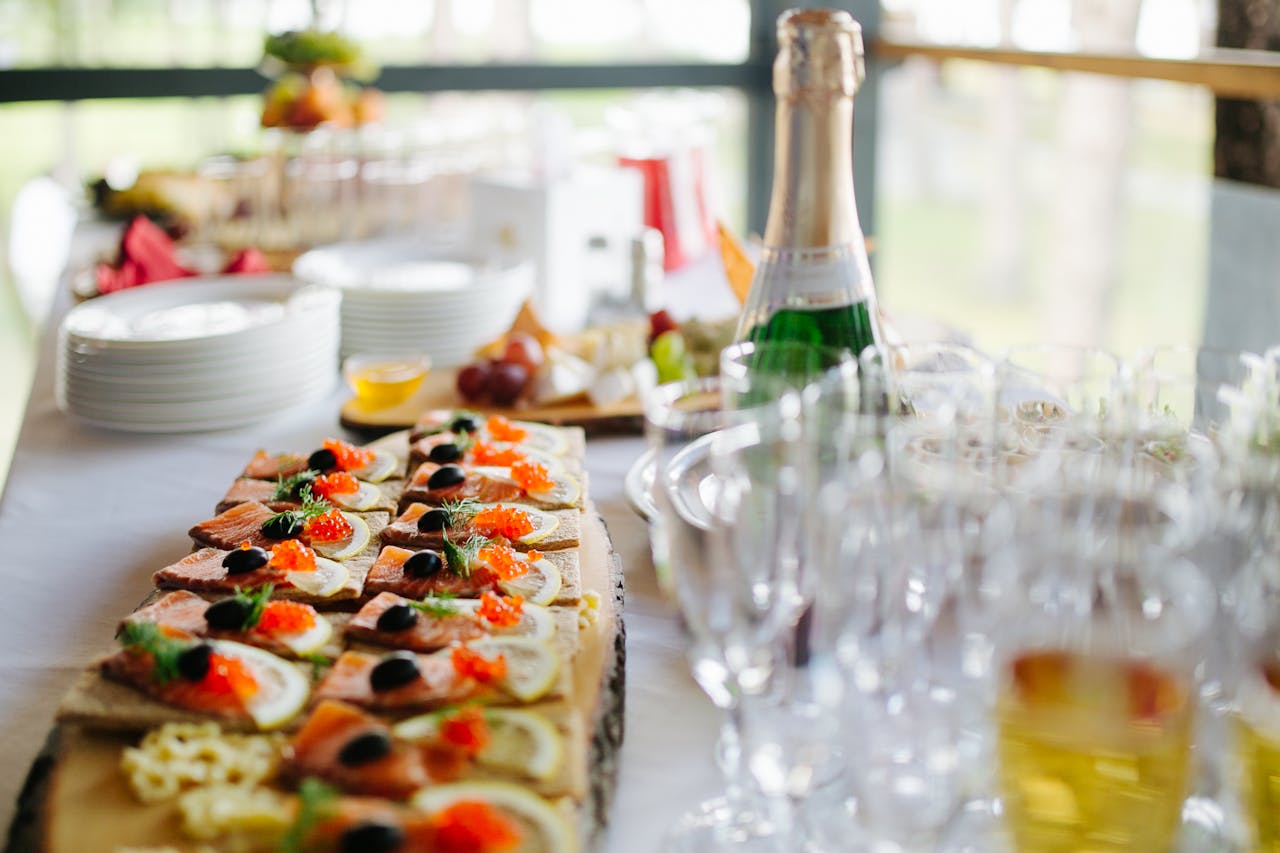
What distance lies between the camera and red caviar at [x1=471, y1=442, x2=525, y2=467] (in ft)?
4.31

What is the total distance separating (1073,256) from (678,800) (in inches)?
238

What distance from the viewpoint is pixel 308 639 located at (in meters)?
0.96

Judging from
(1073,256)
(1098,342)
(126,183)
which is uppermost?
(126,183)

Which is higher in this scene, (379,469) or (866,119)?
(866,119)

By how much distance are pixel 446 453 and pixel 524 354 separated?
46 cm

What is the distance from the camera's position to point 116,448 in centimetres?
168

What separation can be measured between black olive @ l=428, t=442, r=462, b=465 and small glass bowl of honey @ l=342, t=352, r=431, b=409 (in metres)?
0.44

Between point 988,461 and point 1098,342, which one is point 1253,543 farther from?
point 1098,342

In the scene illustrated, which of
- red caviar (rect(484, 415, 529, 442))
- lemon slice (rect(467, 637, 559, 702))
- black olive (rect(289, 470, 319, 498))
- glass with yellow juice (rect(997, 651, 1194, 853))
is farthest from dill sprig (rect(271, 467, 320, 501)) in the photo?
glass with yellow juice (rect(997, 651, 1194, 853))

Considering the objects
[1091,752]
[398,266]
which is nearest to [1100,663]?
[1091,752]

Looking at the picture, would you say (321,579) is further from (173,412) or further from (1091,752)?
(173,412)

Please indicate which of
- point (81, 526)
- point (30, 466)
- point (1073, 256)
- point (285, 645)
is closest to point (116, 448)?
point (30, 466)

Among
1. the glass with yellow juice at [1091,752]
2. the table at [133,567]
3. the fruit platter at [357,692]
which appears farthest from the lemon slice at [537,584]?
the glass with yellow juice at [1091,752]

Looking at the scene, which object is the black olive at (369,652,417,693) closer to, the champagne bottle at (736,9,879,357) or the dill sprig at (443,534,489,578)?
the dill sprig at (443,534,489,578)
